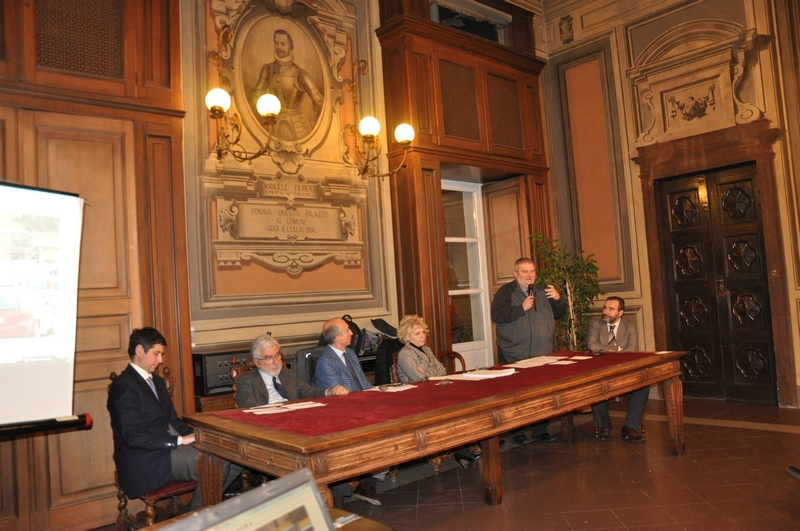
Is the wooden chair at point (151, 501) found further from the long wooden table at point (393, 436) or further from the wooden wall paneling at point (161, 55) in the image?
the wooden wall paneling at point (161, 55)

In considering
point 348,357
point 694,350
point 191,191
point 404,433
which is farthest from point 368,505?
point 694,350

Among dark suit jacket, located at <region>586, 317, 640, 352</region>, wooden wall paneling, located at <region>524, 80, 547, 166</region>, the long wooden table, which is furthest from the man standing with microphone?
wooden wall paneling, located at <region>524, 80, 547, 166</region>

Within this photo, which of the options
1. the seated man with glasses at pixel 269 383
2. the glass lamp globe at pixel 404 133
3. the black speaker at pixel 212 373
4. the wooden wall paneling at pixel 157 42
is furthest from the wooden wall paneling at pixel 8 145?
the glass lamp globe at pixel 404 133

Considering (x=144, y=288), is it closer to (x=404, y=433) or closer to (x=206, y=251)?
(x=206, y=251)

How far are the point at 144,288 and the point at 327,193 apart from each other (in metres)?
1.93

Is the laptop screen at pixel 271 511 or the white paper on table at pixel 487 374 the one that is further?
the white paper on table at pixel 487 374

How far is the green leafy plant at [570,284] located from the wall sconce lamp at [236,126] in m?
3.00

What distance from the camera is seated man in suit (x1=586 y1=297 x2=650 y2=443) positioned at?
4.99 meters

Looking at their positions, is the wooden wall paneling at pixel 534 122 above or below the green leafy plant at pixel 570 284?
above

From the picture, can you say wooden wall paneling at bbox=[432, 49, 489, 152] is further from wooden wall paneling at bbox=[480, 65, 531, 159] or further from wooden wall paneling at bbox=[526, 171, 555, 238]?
wooden wall paneling at bbox=[526, 171, 555, 238]

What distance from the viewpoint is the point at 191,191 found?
4.66 m

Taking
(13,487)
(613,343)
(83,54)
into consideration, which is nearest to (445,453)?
(613,343)

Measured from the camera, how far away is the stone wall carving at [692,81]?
6.12 metres

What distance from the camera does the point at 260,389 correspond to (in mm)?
3711
